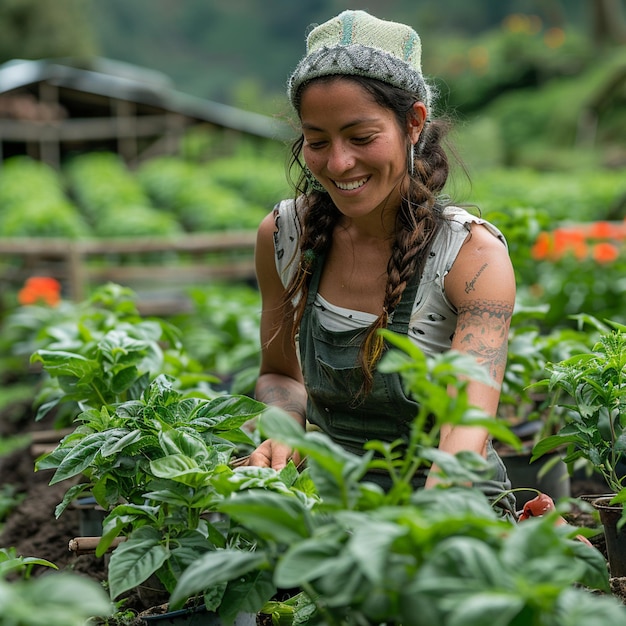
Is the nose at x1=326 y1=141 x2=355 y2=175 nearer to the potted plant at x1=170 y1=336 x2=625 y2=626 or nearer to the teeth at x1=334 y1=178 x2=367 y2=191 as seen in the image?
the teeth at x1=334 y1=178 x2=367 y2=191

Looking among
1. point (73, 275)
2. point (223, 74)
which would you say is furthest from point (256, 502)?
point (223, 74)

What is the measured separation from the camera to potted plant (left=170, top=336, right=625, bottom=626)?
116 cm

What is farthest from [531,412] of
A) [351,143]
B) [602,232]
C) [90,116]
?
[90,116]

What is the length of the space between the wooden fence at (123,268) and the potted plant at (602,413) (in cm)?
549

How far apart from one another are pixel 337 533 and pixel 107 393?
1461 millimetres

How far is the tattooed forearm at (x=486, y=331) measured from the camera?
216 cm

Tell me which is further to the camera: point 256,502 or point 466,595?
point 256,502

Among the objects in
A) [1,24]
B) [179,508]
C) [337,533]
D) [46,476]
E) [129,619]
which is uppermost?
[1,24]

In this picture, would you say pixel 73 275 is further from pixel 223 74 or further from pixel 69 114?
pixel 223 74

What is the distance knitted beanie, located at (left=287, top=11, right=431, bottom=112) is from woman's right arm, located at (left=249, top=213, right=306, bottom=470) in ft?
1.66

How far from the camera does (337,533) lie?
1356mm

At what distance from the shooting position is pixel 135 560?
1759mm

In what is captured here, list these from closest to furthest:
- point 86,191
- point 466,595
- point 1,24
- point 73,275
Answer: point 466,595 < point 73,275 < point 86,191 < point 1,24

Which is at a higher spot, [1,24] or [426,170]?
[1,24]
